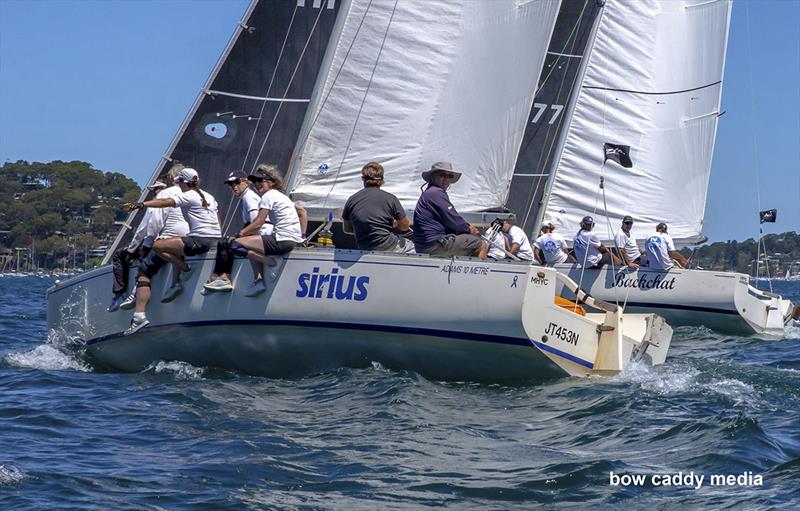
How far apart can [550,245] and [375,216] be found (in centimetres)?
952

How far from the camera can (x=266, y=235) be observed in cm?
1130

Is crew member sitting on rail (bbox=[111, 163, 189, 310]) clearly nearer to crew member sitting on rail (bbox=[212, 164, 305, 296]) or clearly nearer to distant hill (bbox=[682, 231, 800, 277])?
crew member sitting on rail (bbox=[212, 164, 305, 296])

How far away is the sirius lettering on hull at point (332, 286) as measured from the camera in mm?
10844

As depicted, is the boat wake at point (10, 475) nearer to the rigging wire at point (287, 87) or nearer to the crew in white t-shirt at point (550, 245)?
the rigging wire at point (287, 87)

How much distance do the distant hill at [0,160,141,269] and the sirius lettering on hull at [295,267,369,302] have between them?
99.6 m

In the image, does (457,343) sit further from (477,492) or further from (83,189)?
(83,189)

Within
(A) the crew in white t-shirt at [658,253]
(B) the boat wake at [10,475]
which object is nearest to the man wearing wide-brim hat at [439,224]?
(B) the boat wake at [10,475]

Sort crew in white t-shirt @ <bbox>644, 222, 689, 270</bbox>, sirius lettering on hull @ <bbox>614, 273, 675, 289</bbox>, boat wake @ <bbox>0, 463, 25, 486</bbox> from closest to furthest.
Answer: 1. boat wake @ <bbox>0, 463, 25, 486</bbox>
2. sirius lettering on hull @ <bbox>614, 273, 675, 289</bbox>
3. crew in white t-shirt @ <bbox>644, 222, 689, 270</bbox>

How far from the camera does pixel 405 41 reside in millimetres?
13758

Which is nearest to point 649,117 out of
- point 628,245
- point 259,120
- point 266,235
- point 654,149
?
point 654,149

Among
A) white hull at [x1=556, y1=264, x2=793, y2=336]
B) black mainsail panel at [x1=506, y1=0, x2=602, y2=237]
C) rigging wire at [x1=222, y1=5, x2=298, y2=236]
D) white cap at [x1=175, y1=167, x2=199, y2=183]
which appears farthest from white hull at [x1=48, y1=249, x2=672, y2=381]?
black mainsail panel at [x1=506, y1=0, x2=602, y2=237]

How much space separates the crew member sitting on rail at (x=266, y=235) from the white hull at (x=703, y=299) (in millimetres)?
8978

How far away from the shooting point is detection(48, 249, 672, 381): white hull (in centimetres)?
1042

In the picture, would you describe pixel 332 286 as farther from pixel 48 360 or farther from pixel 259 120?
pixel 259 120
